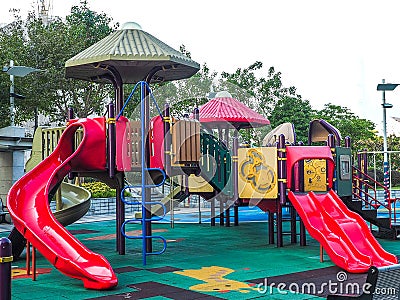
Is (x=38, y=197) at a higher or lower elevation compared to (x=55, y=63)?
lower

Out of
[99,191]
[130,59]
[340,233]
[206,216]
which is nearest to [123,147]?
[130,59]

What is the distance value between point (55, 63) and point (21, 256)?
15016 mm

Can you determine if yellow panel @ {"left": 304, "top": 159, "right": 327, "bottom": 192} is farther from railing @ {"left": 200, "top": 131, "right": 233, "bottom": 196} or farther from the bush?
the bush

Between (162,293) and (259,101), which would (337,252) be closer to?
(162,293)

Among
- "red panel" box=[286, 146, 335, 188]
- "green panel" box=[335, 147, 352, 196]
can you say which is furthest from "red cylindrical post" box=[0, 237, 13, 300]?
"green panel" box=[335, 147, 352, 196]

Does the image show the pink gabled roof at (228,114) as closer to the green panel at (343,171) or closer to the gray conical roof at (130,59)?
the gray conical roof at (130,59)

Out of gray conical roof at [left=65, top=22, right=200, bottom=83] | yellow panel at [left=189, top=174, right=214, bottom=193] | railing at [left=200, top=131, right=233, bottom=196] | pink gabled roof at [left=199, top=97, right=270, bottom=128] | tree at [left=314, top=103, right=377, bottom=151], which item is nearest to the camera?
gray conical roof at [left=65, top=22, right=200, bottom=83]

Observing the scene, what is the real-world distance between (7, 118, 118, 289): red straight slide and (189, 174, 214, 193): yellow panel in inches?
174

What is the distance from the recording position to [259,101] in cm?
3341

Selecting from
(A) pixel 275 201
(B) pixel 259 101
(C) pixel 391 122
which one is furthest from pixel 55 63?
(C) pixel 391 122

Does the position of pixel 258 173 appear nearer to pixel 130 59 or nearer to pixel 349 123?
pixel 130 59

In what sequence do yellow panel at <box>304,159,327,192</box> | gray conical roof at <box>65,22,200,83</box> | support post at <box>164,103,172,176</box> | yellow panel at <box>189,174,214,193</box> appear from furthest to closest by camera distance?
yellow panel at <box>189,174,214,193</box> → yellow panel at <box>304,159,327,192</box> → gray conical roof at <box>65,22,200,83</box> → support post at <box>164,103,172,176</box>

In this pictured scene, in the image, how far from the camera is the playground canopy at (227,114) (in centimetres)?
1780

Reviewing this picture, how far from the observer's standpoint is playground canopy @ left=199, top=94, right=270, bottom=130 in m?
17.8
